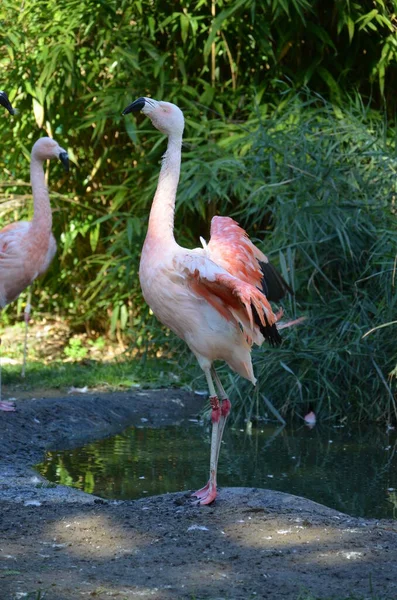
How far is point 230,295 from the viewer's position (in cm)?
392

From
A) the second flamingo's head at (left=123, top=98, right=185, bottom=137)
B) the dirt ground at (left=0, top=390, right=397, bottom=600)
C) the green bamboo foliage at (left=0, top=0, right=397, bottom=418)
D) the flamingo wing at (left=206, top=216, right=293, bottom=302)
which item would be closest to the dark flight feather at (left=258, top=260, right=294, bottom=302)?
the flamingo wing at (left=206, top=216, right=293, bottom=302)

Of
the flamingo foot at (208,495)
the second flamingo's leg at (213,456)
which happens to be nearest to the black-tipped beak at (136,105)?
the second flamingo's leg at (213,456)

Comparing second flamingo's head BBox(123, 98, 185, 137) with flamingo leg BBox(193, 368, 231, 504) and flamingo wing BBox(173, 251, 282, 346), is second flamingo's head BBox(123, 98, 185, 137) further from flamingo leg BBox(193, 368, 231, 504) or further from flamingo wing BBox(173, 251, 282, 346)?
flamingo leg BBox(193, 368, 231, 504)

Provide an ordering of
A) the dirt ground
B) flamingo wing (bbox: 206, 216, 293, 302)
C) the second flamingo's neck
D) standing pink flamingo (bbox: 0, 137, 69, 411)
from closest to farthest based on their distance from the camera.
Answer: the dirt ground < the second flamingo's neck < flamingo wing (bbox: 206, 216, 293, 302) < standing pink flamingo (bbox: 0, 137, 69, 411)

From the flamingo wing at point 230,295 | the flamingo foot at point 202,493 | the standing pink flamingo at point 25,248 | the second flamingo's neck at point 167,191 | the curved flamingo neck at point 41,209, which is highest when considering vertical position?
the second flamingo's neck at point 167,191

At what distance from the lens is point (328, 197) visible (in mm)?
6316

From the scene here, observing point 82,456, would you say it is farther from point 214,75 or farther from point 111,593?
point 214,75

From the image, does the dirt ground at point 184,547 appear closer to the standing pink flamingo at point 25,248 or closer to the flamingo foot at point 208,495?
the flamingo foot at point 208,495

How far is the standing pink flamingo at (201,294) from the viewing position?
3.90 m

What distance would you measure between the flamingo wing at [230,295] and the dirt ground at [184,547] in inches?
27.1

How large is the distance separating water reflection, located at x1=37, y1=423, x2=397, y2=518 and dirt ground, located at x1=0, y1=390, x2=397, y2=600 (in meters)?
0.46

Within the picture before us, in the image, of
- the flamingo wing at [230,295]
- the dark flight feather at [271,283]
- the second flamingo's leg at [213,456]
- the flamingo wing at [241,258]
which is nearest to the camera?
the flamingo wing at [230,295]

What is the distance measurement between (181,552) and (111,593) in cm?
50

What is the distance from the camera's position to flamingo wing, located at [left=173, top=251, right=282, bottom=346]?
3.77 metres
